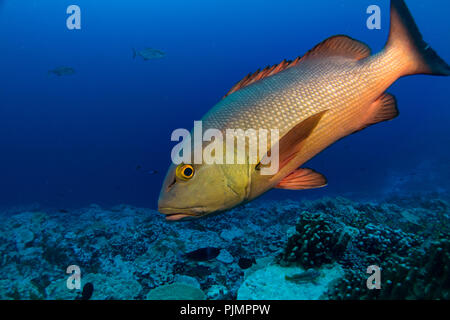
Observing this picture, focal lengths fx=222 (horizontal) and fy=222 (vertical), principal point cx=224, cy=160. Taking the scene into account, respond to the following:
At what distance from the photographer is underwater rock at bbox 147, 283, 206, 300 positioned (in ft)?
10.3

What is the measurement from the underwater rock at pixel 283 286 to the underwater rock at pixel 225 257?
2.62 ft

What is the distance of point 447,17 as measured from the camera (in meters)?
74.2

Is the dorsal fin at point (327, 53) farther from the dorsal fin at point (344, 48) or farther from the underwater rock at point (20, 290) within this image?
the underwater rock at point (20, 290)

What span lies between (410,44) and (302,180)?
1.81 metres

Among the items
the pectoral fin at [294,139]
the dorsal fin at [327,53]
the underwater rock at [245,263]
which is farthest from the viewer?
the underwater rock at [245,263]

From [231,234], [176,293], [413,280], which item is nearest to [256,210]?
[231,234]

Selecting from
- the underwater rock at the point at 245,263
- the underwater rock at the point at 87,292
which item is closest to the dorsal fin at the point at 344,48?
the underwater rock at the point at 245,263

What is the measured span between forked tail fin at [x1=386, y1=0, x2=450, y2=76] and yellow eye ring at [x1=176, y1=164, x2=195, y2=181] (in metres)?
2.38

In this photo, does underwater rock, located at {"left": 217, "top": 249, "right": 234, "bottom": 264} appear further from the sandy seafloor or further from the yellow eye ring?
the yellow eye ring

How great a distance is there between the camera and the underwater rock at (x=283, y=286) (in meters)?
2.89

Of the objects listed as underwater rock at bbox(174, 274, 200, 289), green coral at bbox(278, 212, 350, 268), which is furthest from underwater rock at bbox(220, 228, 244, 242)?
green coral at bbox(278, 212, 350, 268)

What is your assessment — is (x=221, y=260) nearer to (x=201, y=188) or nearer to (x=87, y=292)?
(x=87, y=292)
